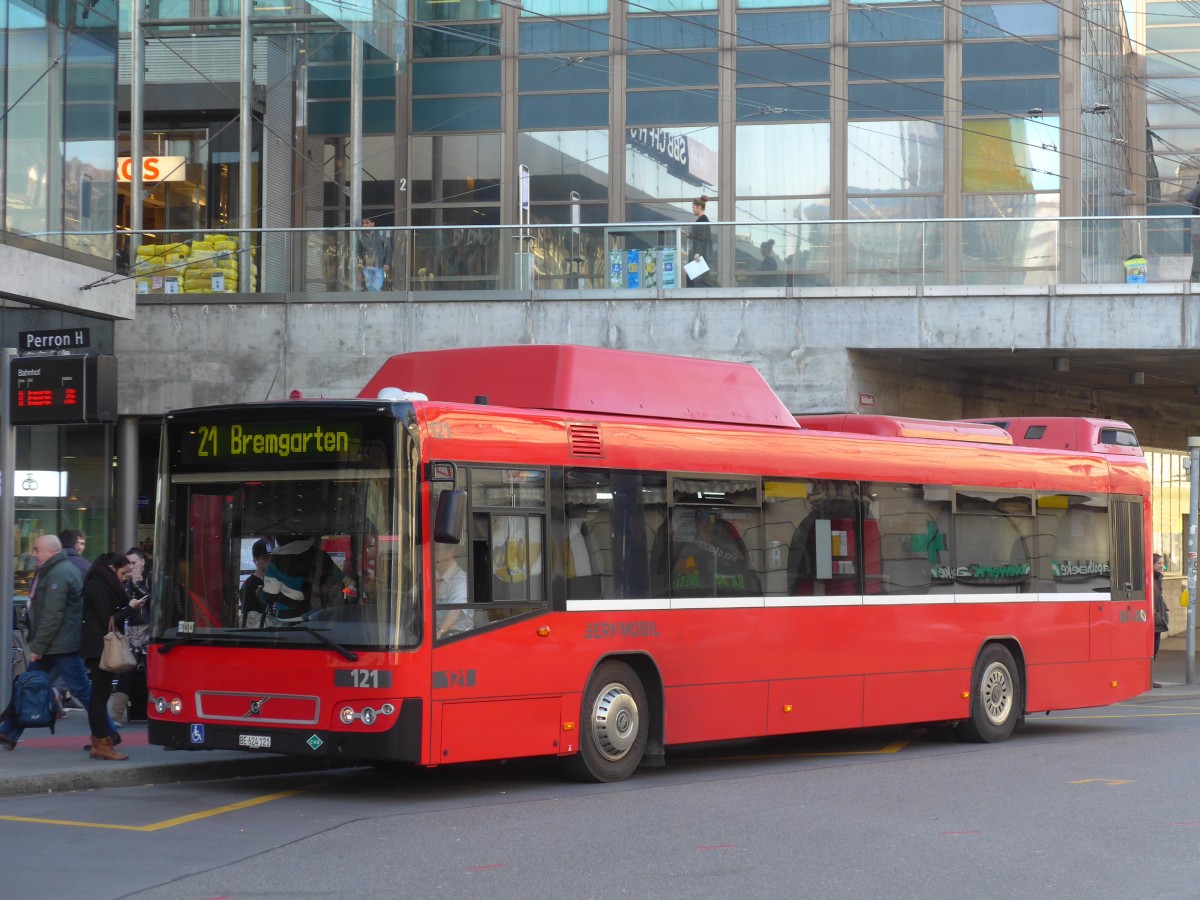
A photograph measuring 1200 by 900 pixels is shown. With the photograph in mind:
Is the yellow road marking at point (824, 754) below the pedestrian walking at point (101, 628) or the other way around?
below

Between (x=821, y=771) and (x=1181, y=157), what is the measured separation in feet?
124

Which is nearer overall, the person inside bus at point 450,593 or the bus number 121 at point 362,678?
the bus number 121 at point 362,678

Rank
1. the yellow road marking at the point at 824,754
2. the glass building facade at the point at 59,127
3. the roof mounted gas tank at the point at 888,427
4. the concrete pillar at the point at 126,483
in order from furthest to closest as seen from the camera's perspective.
→ 1. the concrete pillar at the point at 126,483
2. the glass building facade at the point at 59,127
3. the roof mounted gas tank at the point at 888,427
4. the yellow road marking at the point at 824,754

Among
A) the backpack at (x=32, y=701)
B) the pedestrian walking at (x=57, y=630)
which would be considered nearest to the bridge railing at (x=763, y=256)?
the pedestrian walking at (x=57, y=630)

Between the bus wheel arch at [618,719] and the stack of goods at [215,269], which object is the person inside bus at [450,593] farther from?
the stack of goods at [215,269]

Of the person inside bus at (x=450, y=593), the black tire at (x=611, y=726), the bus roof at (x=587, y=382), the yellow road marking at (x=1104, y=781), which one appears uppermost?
the bus roof at (x=587, y=382)

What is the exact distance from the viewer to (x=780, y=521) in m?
13.3

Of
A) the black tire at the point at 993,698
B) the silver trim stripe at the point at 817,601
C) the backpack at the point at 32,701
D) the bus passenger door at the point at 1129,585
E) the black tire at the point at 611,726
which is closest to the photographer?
the black tire at the point at 611,726

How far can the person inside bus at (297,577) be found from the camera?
1050 cm

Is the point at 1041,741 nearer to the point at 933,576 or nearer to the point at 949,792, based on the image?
the point at 933,576

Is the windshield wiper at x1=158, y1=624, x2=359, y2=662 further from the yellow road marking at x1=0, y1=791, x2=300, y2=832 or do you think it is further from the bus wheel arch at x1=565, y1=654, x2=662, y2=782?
the bus wheel arch at x1=565, y1=654, x2=662, y2=782

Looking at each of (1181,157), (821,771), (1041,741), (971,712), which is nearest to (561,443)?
(821,771)

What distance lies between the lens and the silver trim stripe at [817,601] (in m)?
11.8

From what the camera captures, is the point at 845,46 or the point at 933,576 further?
the point at 845,46
